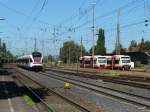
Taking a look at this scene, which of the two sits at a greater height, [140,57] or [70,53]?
[70,53]

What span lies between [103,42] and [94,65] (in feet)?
144

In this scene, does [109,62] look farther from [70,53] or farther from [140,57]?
[70,53]

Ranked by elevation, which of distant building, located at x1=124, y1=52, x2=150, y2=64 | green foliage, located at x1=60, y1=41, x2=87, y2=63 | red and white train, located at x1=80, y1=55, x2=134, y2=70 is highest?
green foliage, located at x1=60, y1=41, x2=87, y2=63

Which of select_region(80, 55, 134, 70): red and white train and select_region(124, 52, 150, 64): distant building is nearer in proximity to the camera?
select_region(80, 55, 134, 70): red and white train

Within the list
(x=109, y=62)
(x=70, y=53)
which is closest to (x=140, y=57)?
(x=109, y=62)

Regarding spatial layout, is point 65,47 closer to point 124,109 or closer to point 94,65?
point 94,65

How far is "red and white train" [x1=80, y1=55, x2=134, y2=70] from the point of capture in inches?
3083

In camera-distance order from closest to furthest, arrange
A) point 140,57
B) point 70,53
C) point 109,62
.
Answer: point 109,62, point 140,57, point 70,53

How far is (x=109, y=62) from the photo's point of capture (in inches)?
3351

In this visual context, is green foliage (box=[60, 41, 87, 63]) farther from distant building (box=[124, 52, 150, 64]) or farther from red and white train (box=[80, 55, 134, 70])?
red and white train (box=[80, 55, 134, 70])

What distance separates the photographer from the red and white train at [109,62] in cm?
7831

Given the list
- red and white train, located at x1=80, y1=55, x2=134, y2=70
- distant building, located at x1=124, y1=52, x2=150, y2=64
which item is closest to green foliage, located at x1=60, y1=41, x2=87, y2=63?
distant building, located at x1=124, y1=52, x2=150, y2=64

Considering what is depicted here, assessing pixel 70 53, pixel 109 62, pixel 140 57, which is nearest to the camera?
pixel 109 62

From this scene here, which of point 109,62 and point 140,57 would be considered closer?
point 109,62
